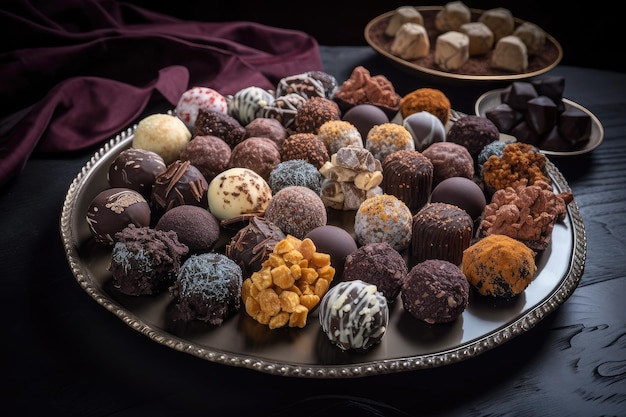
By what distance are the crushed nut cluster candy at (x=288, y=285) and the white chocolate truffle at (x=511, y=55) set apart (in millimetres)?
1625

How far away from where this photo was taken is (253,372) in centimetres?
152

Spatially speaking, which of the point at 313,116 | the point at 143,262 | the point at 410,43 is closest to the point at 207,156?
the point at 313,116

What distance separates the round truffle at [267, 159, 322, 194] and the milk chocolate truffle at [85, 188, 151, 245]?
0.37 meters

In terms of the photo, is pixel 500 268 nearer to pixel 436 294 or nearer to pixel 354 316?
pixel 436 294

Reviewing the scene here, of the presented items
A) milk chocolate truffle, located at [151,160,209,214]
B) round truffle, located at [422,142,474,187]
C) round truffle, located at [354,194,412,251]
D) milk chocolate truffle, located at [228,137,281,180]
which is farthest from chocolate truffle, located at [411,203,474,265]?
milk chocolate truffle, located at [151,160,209,214]

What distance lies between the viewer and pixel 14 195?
218cm

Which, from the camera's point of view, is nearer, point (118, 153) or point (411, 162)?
point (411, 162)

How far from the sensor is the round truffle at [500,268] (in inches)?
62.5

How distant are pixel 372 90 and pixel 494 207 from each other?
0.74m

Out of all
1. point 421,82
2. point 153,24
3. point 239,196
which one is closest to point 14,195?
point 239,196

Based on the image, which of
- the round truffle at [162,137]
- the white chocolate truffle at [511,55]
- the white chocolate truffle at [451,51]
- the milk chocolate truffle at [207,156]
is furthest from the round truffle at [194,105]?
the white chocolate truffle at [511,55]

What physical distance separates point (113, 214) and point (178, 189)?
0.20m

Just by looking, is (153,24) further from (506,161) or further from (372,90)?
(506,161)

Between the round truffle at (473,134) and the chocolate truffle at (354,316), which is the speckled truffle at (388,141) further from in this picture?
the chocolate truffle at (354,316)
